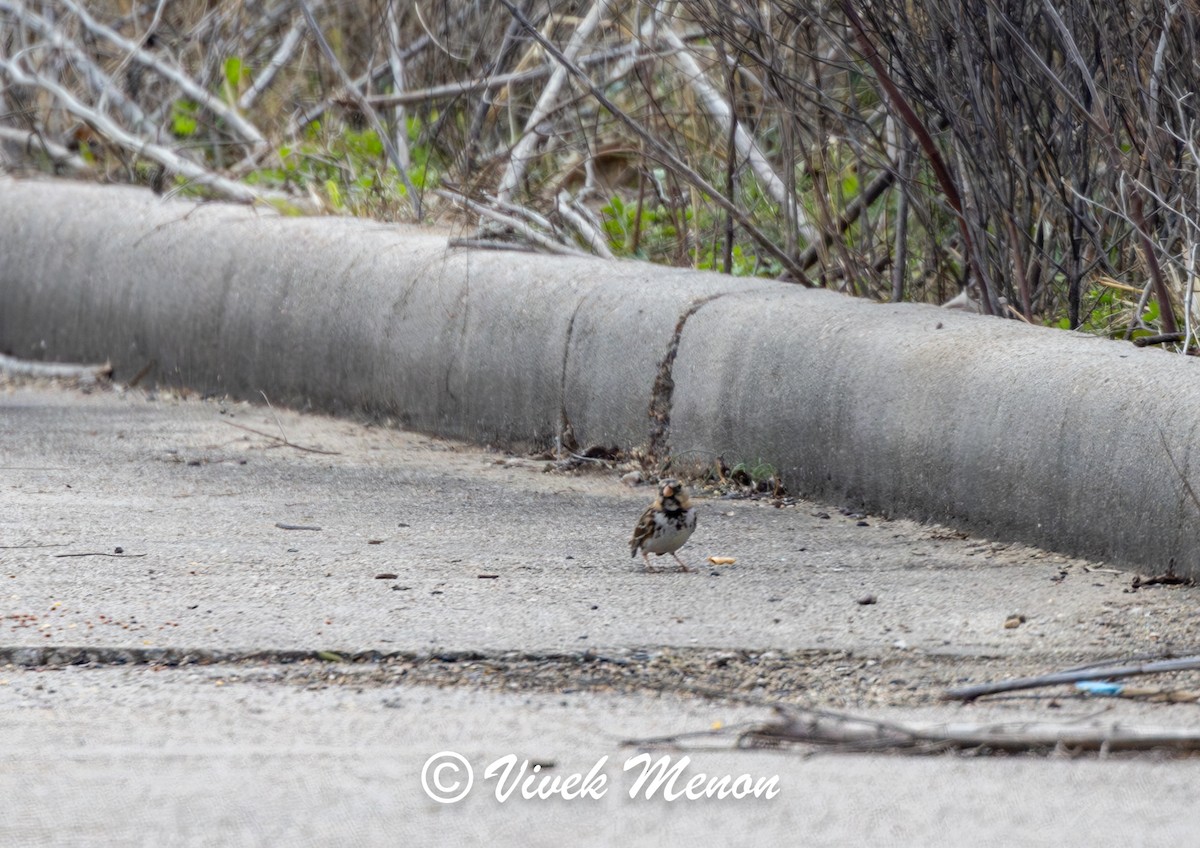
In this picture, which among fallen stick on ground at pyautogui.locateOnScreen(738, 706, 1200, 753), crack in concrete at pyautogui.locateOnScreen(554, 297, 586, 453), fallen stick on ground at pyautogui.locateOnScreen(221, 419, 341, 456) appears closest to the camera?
fallen stick on ground at pyautogui.locateOnScreen(738, 706, 1200, 753)

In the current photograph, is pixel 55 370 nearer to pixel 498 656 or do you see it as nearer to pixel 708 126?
pixel 708 126

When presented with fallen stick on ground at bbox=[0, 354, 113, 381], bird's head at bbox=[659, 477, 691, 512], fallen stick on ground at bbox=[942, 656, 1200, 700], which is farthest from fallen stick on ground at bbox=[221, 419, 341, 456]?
fallen stick on ground at bbox=[942, 656, 1200, 700]

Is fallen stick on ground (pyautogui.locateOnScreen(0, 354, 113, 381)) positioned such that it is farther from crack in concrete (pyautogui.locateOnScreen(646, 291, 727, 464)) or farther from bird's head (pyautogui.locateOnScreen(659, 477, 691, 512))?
bird's head (pyautogui.locateOnScreen(659, 477, 691, 512))

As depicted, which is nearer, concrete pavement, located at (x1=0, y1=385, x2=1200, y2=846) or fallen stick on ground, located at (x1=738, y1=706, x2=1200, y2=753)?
concrete pavement, located at (x1=0, y1=385, x2=1200, y2=846)

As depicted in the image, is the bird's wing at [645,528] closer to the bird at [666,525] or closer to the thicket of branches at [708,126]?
the bird at [666,525]

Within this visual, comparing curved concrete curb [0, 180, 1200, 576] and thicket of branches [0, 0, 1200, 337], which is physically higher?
thicket of branches [0, 0, 1200, 337]

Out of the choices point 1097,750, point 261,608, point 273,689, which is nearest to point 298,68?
point 261,608

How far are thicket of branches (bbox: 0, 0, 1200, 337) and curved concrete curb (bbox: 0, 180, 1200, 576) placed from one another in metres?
0.41

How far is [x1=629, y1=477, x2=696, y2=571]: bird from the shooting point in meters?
4.58

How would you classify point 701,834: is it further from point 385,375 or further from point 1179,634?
point 385,375

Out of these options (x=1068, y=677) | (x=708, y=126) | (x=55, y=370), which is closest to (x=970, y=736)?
(x=1068, y=677)

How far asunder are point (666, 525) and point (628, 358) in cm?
152

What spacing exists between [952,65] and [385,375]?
255 centimetres

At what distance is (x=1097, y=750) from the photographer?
10.0 feet
